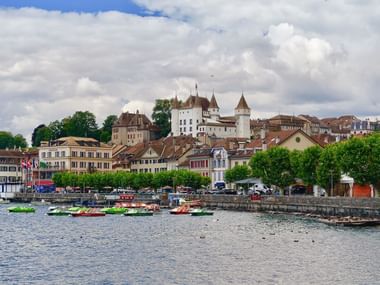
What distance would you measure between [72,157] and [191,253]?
12185 centimetres

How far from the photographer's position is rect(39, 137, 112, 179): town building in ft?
582

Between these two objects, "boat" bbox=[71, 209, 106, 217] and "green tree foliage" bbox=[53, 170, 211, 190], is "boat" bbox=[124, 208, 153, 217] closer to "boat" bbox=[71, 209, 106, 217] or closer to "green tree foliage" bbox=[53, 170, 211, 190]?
"boat" bbox=[71, 209, 106, 217]

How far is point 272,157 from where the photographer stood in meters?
114

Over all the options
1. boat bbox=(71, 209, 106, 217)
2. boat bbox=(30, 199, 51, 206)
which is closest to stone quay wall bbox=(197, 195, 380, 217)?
boat bbox=(71, 209, 106, 217)

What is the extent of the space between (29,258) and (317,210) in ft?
145

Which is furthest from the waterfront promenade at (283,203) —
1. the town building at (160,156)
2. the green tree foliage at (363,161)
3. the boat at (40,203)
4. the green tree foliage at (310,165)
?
the town building at (160,156)

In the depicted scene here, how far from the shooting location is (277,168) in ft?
374

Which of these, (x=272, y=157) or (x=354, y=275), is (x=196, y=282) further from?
(x=272, y=157)

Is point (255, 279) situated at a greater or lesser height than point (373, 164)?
Result: lesser

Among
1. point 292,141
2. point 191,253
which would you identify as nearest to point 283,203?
point 292,141

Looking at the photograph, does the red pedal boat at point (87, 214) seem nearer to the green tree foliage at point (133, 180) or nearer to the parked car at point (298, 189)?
the parked car at point (298, 189)

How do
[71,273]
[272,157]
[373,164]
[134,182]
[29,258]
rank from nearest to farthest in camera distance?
[71,273] < [29,258] < [373,164] < [272,157] < [134,182]

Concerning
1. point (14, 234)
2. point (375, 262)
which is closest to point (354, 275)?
point (375, 262)

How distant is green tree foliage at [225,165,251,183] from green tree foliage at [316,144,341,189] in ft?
110
